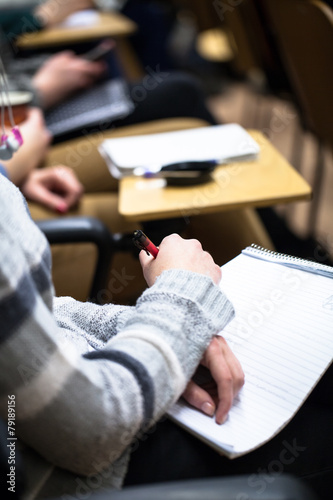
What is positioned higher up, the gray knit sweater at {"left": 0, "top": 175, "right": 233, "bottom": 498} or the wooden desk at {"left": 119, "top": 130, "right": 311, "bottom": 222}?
the gray knit sweater at {"left": 0, "top": 175, "right": 233, "bottom": 498}

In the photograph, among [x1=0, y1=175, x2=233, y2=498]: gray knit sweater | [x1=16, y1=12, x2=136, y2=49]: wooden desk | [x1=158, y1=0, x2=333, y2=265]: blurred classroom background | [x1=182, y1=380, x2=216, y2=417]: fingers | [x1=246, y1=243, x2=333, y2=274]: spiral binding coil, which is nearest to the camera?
[x1=0, y1=175, x2=233, y2=498]: gray knit sweater

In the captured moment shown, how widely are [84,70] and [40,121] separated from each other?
486 mm

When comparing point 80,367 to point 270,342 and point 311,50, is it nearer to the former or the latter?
point 270,342

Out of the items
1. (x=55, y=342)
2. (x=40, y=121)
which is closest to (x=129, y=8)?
(x=40, y=121)

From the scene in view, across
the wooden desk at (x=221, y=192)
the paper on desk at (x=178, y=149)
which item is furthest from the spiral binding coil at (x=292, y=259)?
the paper on desk at (x=178, y=149)

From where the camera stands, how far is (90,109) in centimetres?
164

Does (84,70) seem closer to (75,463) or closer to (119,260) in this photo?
(119,260)

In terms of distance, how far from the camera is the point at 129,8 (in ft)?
10.8

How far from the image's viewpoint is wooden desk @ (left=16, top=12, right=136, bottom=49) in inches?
84.8

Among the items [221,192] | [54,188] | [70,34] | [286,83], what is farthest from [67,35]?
[221,192]

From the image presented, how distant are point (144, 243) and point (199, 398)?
0.20m

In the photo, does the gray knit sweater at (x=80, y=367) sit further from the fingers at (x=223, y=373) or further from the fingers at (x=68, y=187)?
the fingers at (x=68, y=187)

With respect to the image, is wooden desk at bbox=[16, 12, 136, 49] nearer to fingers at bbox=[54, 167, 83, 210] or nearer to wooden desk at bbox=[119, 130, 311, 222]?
fingers at bbox=[54, 167, 83, 210]

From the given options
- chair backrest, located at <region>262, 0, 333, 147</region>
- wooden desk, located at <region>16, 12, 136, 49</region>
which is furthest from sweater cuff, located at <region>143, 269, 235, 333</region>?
wooden desk, located at <region>16, 12, 136, 49</region>
